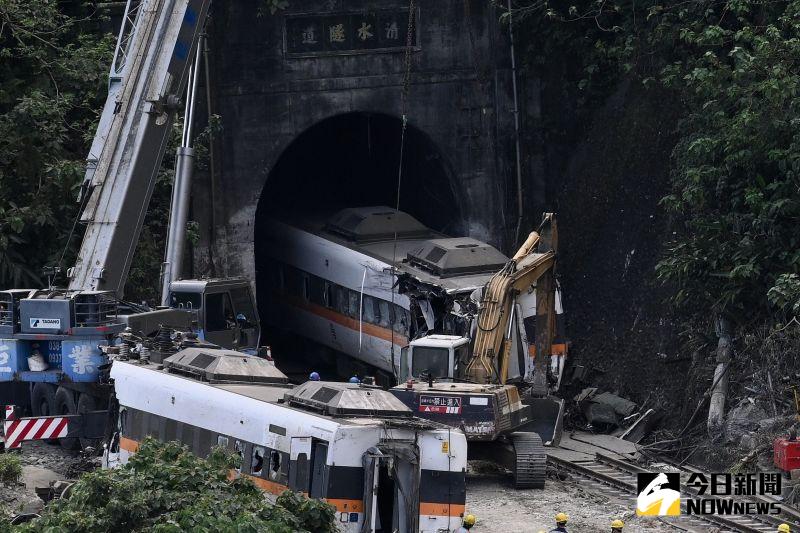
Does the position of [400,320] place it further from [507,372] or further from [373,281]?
[507,372]

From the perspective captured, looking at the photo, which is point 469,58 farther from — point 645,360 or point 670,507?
point 670,507

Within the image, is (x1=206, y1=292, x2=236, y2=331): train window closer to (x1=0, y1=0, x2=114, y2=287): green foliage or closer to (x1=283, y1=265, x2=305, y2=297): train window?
(x1=283, y1=265, x2=305, y2=297): train window

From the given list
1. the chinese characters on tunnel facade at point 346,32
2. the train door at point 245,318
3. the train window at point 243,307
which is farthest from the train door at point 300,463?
the chinese characters on tunnel facade at point 346,32

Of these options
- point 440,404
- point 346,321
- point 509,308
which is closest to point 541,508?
point 440,404

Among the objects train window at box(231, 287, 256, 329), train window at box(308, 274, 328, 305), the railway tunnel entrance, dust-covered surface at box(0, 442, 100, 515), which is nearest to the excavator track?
dust-covered surface at box(0, 442, 100, 515)

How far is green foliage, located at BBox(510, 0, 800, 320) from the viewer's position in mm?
25203

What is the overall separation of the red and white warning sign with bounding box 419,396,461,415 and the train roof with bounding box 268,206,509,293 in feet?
15.8

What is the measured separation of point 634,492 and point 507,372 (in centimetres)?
389

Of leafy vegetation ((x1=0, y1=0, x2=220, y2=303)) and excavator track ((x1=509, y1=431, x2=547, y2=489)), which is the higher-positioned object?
leafy vegetation ((x1=0, y1=0, x2=220, y2=303))

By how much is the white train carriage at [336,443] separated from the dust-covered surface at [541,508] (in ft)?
10.7

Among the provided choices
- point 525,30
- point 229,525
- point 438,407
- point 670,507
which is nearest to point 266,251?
point 525,30

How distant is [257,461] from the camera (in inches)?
739

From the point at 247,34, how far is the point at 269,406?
17548 mm

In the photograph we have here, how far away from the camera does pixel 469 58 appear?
35.0 metres
